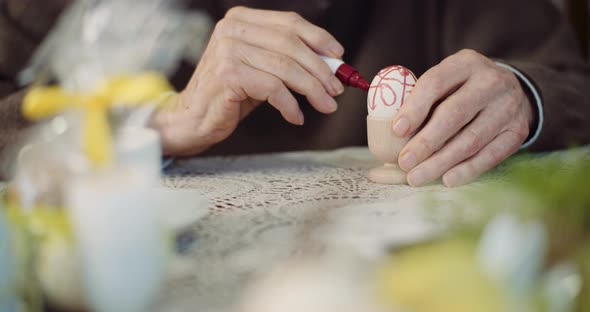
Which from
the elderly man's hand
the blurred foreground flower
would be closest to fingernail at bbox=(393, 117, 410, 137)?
the elderly man's hand

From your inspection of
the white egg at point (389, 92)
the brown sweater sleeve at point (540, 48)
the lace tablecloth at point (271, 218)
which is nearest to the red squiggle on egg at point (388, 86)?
the white egg at point (389, 92)

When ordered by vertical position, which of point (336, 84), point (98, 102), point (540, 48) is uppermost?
point (98, 102)

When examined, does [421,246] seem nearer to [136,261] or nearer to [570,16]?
[136,261]

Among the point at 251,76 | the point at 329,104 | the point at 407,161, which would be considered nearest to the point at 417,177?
the point at 407,161

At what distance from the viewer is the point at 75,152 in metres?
0.45

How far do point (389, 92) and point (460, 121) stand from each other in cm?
11

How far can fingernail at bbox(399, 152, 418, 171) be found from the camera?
0.71 metres

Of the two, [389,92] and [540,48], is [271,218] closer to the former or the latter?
[389,92]

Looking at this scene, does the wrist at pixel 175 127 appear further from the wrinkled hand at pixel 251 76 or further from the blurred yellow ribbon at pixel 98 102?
the blurred yellow ribbon at pixel 98 102

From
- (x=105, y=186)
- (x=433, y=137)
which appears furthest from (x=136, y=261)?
(x=433, y=137)

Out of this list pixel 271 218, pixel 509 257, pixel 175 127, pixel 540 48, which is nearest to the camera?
pixel 509 257

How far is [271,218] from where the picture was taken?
0.61 meters

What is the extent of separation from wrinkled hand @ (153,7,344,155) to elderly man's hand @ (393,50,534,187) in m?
0.13

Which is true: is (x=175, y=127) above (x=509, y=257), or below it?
below
